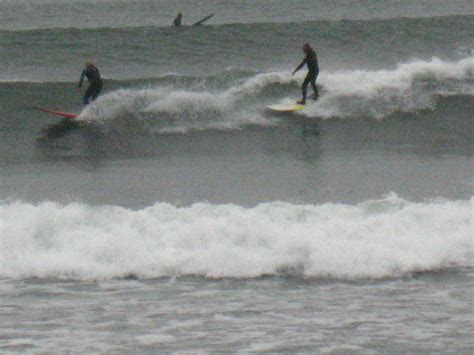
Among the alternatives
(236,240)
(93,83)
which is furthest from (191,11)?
(236,240)

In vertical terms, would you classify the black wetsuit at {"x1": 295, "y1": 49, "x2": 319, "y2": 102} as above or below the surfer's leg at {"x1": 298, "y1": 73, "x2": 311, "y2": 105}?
above

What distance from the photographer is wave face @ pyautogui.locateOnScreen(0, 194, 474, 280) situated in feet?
40.5

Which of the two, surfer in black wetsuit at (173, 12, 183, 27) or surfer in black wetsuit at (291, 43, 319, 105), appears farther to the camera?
surfer in black wetsuit at (173, 12, 183, 27)

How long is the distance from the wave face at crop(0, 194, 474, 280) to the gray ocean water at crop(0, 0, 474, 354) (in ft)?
0.09

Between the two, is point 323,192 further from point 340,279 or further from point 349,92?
point 349,92

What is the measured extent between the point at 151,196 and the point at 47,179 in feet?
7.34

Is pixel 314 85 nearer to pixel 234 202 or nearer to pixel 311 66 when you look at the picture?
pixel 311 66

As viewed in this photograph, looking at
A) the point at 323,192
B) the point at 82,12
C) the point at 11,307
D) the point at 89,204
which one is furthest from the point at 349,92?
the point at 82,12

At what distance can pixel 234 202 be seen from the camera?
15328 mm

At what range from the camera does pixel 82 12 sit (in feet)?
142

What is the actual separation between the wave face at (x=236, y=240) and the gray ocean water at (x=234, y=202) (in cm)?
3

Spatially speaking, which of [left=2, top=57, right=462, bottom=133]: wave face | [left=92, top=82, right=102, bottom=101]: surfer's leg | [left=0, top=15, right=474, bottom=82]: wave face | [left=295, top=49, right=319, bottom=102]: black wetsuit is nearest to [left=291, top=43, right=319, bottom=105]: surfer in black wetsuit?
[left=295, top=49, right=319, bottom=102]: black wetsuit

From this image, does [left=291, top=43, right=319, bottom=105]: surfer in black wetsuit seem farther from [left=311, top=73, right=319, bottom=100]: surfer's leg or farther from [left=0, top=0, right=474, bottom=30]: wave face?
A: [left=0, top=0, right=474, bottom=30]: wave face

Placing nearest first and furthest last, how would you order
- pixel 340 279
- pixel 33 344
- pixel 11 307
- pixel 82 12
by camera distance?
pixel 33 344, pixel 11 307, pixel 340 279, pixel 82 12
